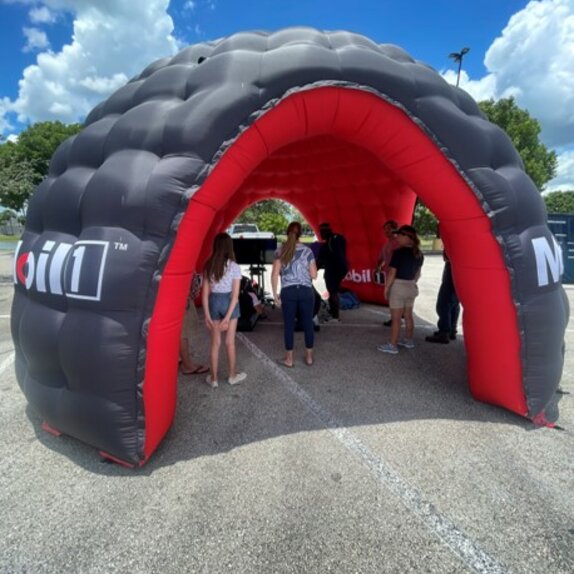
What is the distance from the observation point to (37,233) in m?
2.94

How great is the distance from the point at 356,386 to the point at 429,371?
1.04 meters

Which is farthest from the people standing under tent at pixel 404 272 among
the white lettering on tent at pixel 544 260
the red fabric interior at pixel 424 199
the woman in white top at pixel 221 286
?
the woman in white top at pixel 221 286

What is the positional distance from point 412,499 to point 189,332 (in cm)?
273

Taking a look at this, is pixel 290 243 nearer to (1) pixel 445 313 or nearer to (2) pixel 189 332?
(2) pixel 189 332

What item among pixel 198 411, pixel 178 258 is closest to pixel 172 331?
pixel 178 258

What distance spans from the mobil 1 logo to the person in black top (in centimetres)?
456

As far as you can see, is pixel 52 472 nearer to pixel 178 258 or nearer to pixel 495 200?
pixel 178 258

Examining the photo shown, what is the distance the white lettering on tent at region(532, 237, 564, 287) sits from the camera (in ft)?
9.61

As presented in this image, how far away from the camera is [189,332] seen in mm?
3945

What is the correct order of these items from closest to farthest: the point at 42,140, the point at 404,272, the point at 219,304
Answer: the point at 219,304
the point at 404,272
the point at 42,140

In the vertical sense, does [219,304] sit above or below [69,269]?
below

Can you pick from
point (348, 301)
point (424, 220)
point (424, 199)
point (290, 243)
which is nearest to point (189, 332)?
point (290, 243)

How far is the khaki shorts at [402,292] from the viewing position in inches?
178

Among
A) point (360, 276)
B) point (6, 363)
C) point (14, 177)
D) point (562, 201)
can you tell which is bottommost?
point (6, 363)
